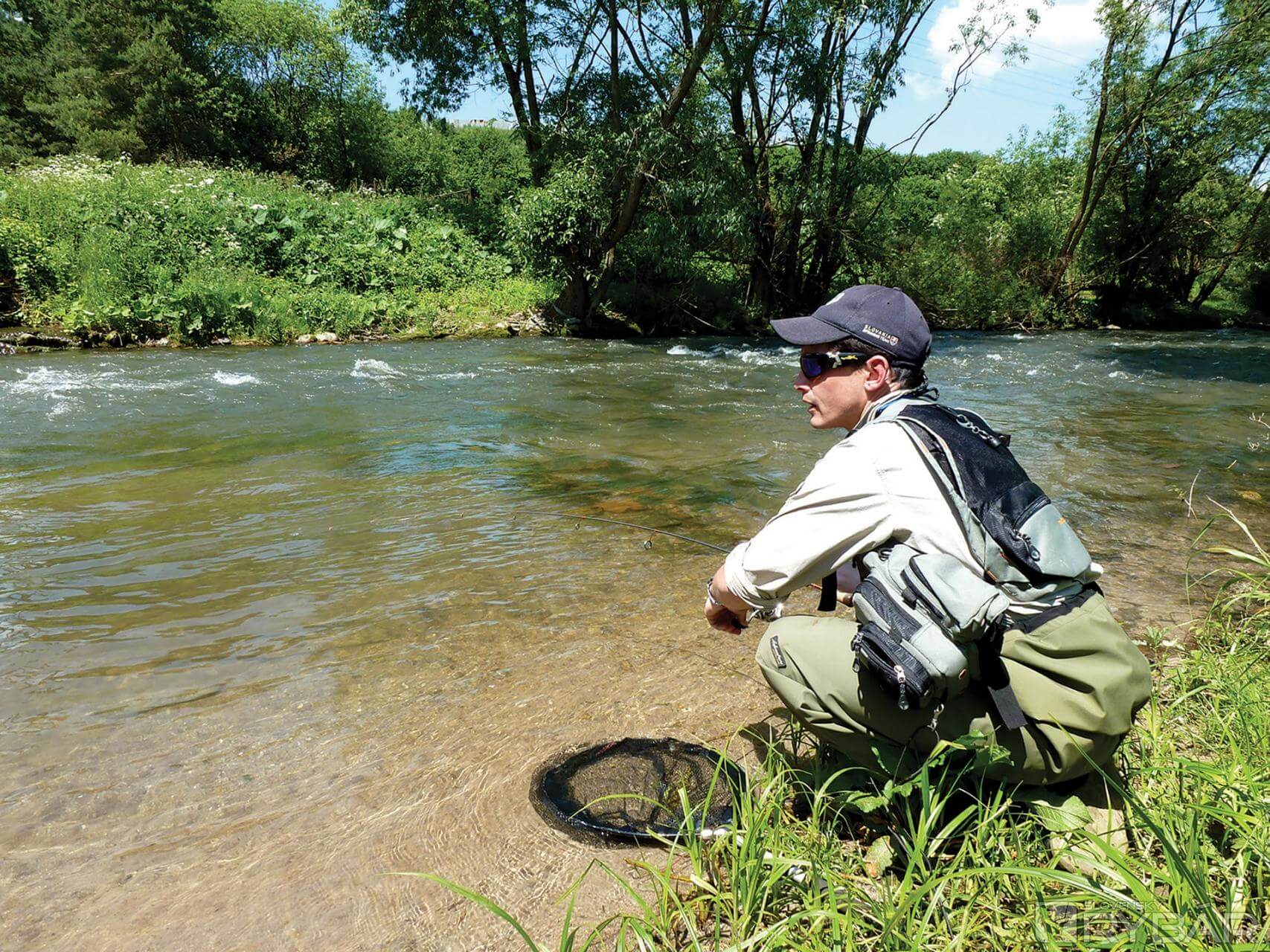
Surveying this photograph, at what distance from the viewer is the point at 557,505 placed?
554 cm

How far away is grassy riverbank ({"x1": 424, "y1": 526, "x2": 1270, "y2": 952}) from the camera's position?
157 centimetres

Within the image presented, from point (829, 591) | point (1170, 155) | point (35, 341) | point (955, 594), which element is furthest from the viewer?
point (1170, 155)

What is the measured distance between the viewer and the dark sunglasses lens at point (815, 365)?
2.22 m

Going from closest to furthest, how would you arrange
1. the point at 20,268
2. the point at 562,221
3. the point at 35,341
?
the point at 35,341
the point at 20,268
the point at 562,221

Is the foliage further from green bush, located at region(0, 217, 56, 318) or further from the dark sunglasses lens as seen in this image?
the dark sunglasses lens

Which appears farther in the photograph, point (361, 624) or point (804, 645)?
point (361, 624)

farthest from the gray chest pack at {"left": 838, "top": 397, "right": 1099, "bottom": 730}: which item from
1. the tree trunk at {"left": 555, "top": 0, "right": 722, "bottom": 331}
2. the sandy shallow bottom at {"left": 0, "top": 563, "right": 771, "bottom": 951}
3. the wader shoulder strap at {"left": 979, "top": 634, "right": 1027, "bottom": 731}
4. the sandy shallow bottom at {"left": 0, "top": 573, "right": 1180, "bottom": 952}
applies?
the tree trunk at {"left": 555, "top": 0, "right": 722, "bottom": 331}

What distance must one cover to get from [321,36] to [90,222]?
20.7 meters

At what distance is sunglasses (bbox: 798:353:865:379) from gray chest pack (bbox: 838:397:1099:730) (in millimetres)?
287

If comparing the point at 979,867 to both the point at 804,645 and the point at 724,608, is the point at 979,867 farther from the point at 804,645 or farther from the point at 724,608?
the point at 724,608

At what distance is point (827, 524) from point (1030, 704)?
24.4 inches

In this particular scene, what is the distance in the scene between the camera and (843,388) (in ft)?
7.29

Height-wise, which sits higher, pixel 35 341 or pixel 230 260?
pixel 230 260

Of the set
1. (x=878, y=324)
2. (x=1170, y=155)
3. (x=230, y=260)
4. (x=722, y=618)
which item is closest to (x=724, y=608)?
(x=722, y=618)
